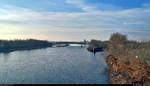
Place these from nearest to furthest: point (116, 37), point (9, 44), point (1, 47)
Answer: point (116, 37), point (1, 47), point (9, 44)

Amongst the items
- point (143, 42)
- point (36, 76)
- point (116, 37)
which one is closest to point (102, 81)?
point (36, 76)

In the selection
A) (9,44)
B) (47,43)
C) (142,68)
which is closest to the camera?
(142,68)

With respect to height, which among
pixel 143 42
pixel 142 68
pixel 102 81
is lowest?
pixel 102 81

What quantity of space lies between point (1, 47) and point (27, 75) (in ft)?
55.6

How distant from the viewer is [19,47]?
2602 cm

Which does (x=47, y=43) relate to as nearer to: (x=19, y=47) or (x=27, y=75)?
(x=19, y=47)

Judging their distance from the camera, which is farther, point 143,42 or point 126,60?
point 143,42

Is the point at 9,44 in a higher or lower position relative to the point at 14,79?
higher

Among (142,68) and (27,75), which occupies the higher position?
(142,68)

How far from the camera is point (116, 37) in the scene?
1223 centimetres

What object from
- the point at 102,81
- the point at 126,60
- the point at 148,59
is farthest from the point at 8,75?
the point at 148,59

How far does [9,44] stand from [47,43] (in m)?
12.1

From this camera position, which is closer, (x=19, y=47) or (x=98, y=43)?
(x=98, y=43)

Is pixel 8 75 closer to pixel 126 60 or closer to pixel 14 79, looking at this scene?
pixel 14 79
